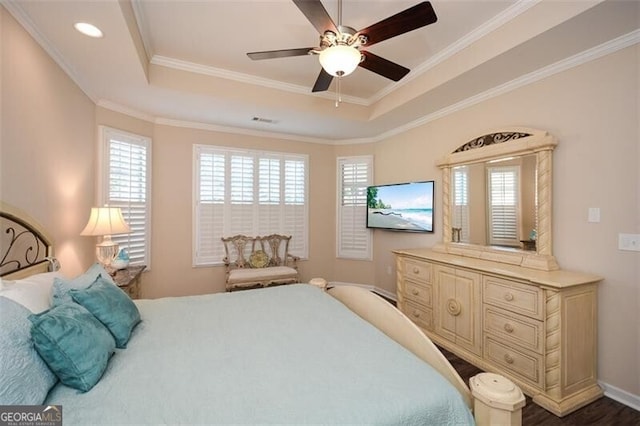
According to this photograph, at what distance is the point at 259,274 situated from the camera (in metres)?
3.75

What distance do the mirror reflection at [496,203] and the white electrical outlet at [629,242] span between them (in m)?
0.52

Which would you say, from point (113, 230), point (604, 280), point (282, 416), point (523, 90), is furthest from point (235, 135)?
point (604, 280)

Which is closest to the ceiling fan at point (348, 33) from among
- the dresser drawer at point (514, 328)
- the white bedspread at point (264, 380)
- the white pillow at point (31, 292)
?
the white bedspread at point (264, 380)

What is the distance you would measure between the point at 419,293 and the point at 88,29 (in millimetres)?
3667

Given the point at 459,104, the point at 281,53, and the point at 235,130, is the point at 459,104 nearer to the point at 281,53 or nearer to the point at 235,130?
the point at 281,53

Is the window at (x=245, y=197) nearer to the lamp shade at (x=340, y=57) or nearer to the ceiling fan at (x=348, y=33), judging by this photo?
the ceiling fan at (x=348, y=33)

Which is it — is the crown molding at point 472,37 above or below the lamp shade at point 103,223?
above

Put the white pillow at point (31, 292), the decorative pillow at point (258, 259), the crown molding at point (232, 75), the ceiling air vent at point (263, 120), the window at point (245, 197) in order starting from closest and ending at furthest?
the white pillow at point (31, 292), the crown molding at point (232, 75), the ceiling air vent at point (263, 120), the window at point (245, 197), the decorative pillow at point (258, 259)

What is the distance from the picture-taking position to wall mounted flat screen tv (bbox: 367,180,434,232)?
3.57 meters

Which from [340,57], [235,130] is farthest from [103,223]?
[340,57]

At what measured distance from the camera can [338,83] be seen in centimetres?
311

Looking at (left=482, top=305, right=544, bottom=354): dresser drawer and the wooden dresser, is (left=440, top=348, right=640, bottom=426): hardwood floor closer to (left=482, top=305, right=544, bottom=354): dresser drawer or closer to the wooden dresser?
the wooden dresser

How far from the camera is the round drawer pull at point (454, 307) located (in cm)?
259

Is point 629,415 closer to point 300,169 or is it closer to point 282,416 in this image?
point 282,416
